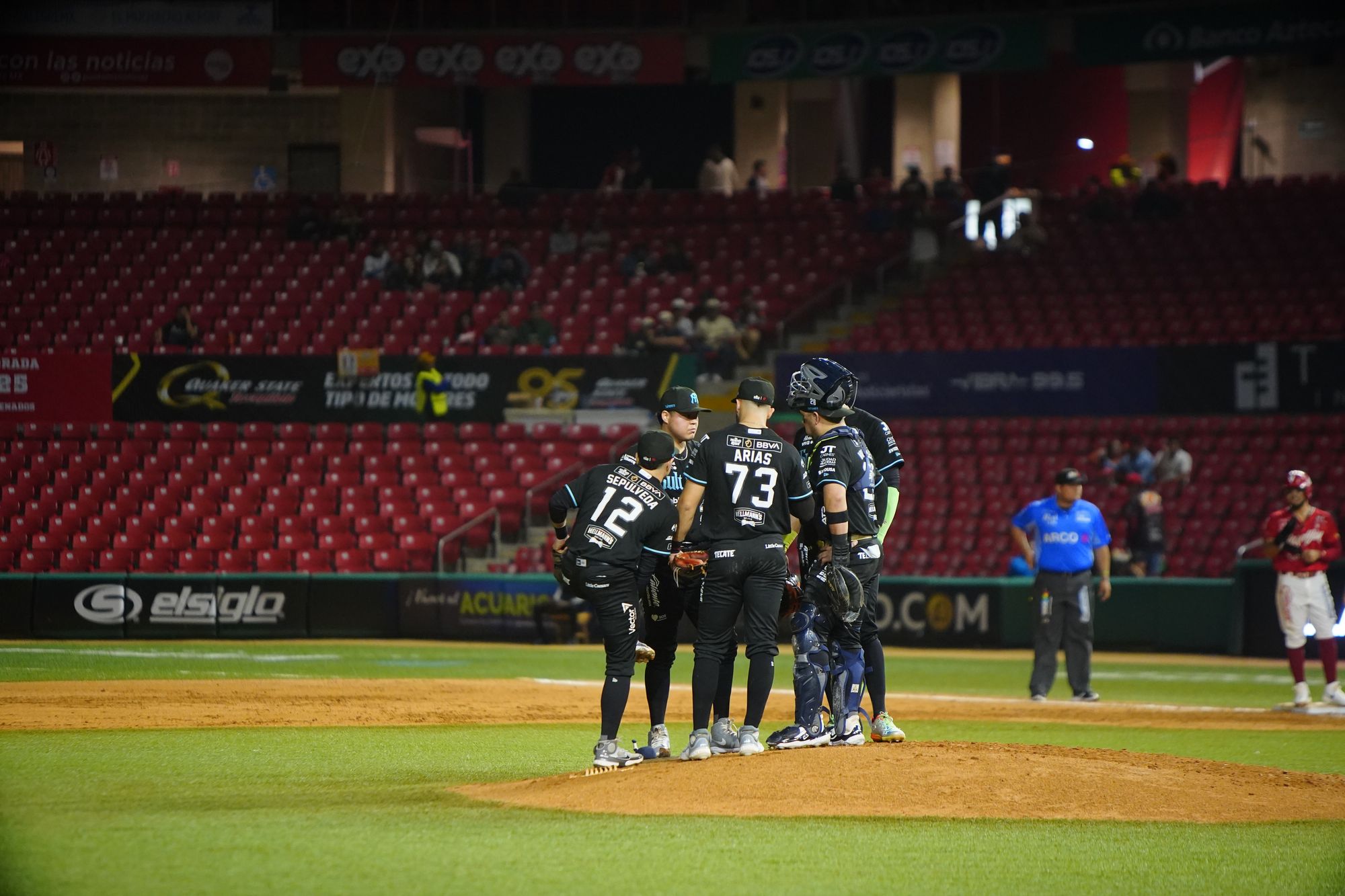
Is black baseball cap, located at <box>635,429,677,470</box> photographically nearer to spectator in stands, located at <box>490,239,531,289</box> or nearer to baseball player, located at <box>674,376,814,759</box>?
baseball player, located at <box>674,376,814,759</box>

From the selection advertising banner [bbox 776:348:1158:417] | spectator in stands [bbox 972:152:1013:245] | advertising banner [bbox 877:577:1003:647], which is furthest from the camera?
spectator in stands [bbox 972:152:1013:245]

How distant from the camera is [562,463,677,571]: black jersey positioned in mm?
8758

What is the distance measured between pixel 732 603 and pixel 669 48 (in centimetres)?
2620

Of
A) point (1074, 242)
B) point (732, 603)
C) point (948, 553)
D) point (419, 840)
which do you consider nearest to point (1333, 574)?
point (948, 553)

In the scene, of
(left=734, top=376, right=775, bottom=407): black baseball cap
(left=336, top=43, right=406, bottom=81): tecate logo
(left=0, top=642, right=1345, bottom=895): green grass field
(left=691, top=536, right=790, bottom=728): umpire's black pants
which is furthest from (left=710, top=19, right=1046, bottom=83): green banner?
(left=691, top=536, right=790, bottom=728): umpire's black pants

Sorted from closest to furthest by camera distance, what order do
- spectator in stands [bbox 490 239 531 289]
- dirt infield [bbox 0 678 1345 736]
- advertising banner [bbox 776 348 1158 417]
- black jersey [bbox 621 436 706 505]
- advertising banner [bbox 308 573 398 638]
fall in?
black jersey [bbox 621 436 706 505] → dirt infield [bbox 0 678 1345 736] → advertising banner [bbox 308 573 398 638] → advertising banner [bbox 776 348 1158 417] → spectator in stands [bbox 490 239 531 289]

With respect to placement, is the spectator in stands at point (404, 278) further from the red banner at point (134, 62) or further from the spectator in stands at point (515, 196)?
the red banner at point (134, 62)

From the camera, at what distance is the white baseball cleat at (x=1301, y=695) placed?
46.4ft

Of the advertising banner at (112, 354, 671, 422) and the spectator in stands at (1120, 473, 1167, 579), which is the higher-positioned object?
the advertising banner at (112, 354, 671, 422)

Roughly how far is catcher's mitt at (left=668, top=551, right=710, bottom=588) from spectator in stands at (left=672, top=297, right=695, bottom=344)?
18.7m

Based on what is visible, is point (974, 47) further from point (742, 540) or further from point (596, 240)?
point (742, 540)

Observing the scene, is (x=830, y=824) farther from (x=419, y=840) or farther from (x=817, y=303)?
(x=817, y=303)

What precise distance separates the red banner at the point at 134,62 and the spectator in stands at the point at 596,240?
25.6ft

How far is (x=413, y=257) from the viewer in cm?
3062
